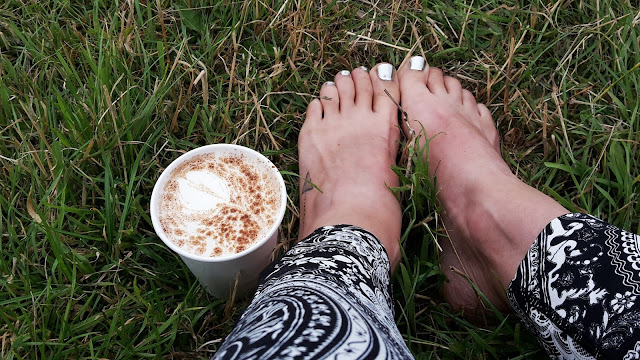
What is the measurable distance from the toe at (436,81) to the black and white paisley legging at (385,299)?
74 cm

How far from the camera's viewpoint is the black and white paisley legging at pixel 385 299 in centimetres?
85

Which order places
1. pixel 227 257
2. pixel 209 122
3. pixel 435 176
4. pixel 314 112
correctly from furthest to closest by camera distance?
pixel 314 112 < pixel 209 122 < pixel 435 176 < pixel 227 257

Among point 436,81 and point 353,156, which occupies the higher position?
point 436,81

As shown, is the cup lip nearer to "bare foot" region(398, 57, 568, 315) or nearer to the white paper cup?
the white paper cup

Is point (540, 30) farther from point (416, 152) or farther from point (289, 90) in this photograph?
point (289, 90)

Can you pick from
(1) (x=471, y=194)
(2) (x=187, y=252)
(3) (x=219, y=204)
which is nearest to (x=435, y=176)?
(1) (x=471, y=194)

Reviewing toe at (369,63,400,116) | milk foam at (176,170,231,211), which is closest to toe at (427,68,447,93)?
toe at (369,63,400,116)

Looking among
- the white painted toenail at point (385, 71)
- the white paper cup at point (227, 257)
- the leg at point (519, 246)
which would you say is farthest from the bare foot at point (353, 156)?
the white paper cup at point (227, 257)

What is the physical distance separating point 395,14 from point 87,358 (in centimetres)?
142

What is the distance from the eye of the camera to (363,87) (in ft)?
6.18

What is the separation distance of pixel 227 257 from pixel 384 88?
0.95m

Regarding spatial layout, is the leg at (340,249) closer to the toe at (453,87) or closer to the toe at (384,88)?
the toe at (384,88)

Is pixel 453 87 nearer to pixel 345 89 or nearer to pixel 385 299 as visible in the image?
pixel 345 89

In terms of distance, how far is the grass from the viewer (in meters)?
1.41
